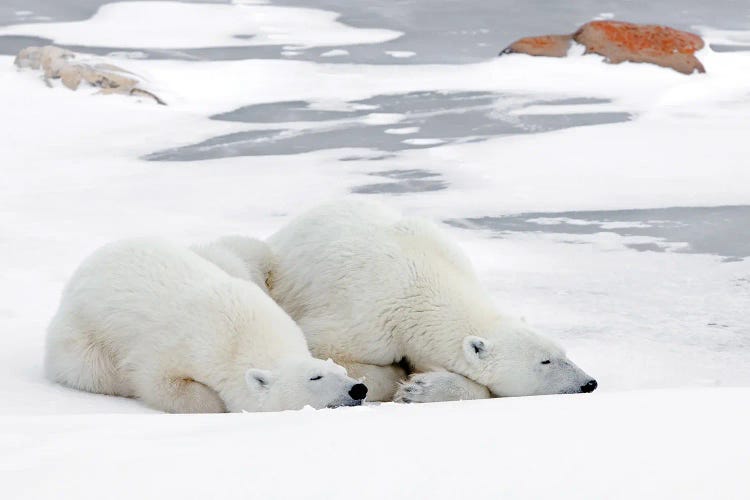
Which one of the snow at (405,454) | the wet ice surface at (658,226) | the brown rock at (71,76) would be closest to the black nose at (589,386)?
the snow at (405,454)

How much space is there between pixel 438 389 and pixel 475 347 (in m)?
0.20

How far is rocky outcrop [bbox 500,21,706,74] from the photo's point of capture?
1280 cm

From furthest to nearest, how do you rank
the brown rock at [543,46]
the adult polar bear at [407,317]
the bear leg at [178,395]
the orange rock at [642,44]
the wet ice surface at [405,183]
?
the brown rock at [543,46] → the orange rock at [642,44] → the wet ice surface at [405,183] → the adult polar bear at [407,317] → the bear leg at [178,395]

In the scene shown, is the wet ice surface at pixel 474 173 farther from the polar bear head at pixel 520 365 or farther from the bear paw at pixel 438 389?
the bear paw at pixel 438 389

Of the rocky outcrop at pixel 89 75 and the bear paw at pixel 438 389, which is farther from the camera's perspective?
the rocky outcrop at pixel 89 75

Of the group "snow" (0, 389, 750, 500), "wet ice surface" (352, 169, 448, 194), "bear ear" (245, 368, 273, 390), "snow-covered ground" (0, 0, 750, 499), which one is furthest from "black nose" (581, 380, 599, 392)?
"wet ice surface" (352, 169, 448, 194)

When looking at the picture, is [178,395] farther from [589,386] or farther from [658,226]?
[658,226]

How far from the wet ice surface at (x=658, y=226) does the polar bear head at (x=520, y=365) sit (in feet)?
7.61

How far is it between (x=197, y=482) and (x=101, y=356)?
205 cm

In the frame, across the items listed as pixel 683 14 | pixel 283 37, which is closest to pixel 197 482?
pixel 283 37

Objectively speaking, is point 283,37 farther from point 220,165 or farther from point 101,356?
point 101,356

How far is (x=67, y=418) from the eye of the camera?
8.44 feet

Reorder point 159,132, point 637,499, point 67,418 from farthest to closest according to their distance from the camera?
point 159,132 → point 67,418 → point 637,499

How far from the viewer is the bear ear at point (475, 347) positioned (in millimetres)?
3951
